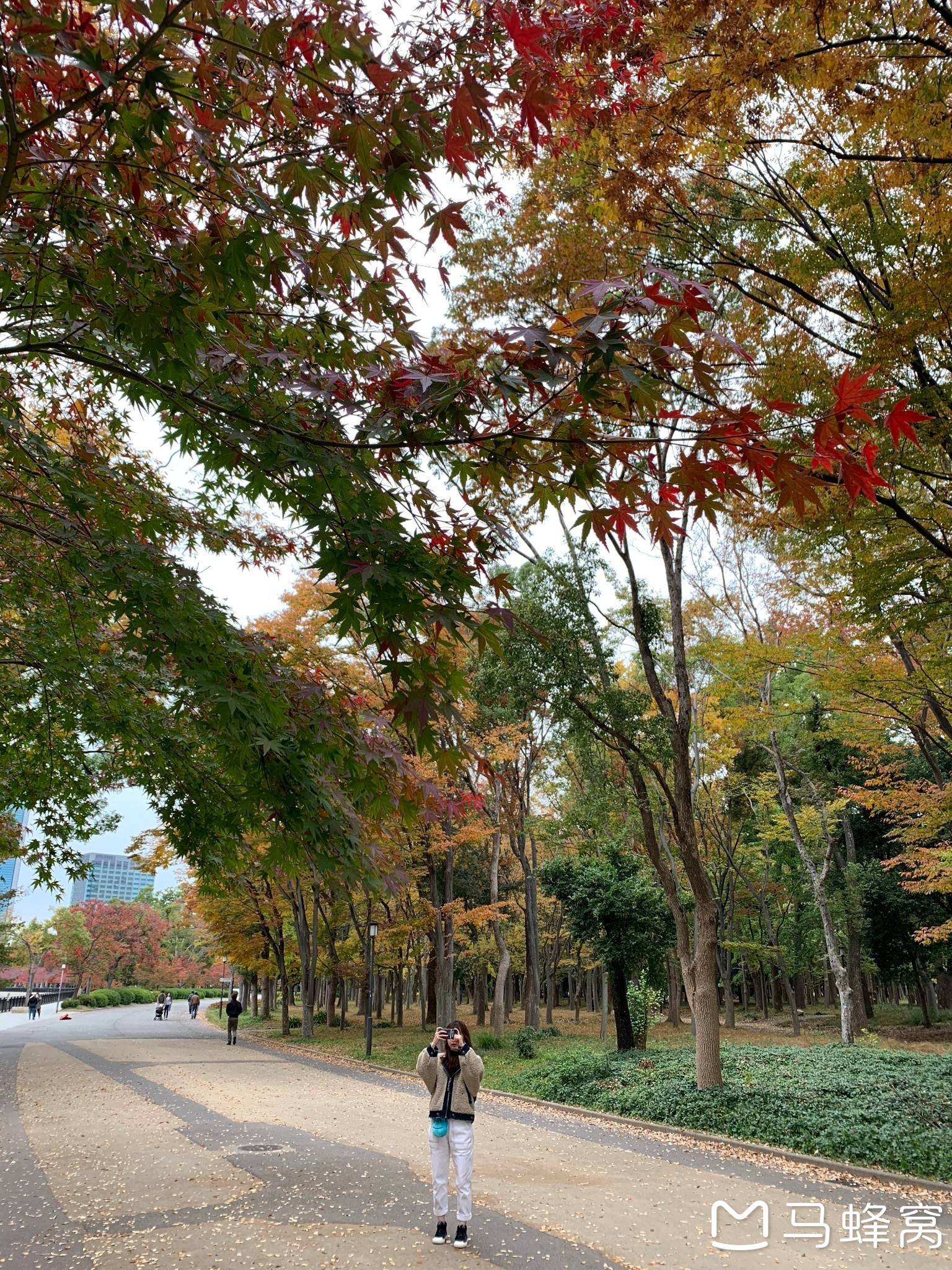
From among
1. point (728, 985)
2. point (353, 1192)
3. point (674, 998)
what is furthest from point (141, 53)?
point (674, 998)

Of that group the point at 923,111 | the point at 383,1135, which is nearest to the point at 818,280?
the point at 923,111

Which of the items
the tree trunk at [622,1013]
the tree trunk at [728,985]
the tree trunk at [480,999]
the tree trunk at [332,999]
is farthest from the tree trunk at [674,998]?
the tree trunk at [622,1013]

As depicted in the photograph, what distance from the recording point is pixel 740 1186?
26.0ft

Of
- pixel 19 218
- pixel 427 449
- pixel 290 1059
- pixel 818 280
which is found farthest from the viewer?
pixel 290 1059

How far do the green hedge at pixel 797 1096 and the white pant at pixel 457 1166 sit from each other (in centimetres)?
561

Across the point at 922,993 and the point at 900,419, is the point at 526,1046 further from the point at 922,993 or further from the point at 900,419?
the point at 900,419

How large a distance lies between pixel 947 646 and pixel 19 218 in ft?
35.9

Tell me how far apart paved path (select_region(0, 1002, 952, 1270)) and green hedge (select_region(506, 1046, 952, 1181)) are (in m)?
0.76

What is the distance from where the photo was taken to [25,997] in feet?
183

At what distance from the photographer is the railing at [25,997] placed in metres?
49.2

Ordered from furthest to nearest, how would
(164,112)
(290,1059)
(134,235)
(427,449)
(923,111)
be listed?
(290,1059), (923,111), (134,235), (427,449), (164,112)

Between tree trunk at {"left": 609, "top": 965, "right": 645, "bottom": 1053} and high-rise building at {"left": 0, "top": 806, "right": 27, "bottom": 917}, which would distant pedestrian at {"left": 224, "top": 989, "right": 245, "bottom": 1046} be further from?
tree trunk at {"left": 609, "top": 965, "right": 645, "bottom": 1053}

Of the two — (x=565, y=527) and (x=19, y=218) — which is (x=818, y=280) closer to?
(x=565, y=527)

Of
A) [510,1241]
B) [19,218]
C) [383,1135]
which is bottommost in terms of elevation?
[383,1135]
